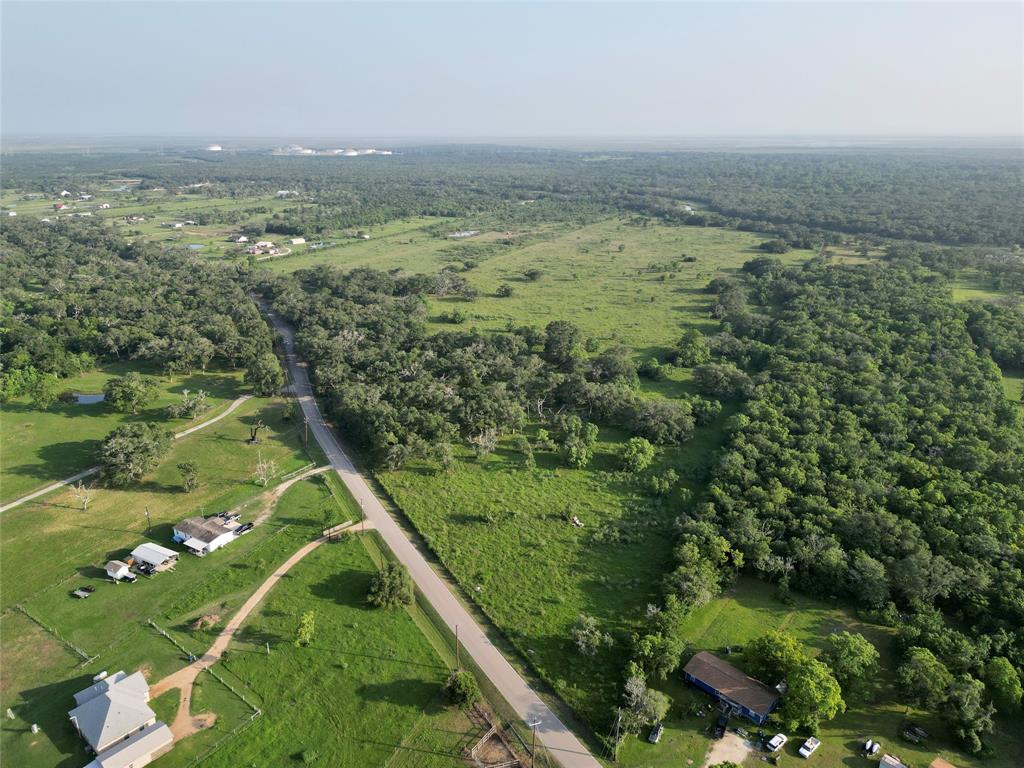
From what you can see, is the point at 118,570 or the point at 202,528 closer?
the point at 118,570

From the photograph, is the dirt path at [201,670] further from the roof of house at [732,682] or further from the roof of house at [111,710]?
the roof of house at [732,682]

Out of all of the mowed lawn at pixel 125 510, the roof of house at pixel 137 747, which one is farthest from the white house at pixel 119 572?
the roof of house at pixel 137 747

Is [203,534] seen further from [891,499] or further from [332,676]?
[891,499]

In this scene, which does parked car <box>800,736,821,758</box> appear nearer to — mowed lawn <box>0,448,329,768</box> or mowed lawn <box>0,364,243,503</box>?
mowed lawn <box>0,448,329,768</box>

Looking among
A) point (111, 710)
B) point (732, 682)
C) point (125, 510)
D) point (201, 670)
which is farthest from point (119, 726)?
point (732, 682)

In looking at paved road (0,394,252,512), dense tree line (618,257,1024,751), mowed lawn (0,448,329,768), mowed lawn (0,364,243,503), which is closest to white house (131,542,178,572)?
mowed lawn (0,448,329,768)

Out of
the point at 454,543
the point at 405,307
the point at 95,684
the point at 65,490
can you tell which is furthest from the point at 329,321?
the point at 95,684
